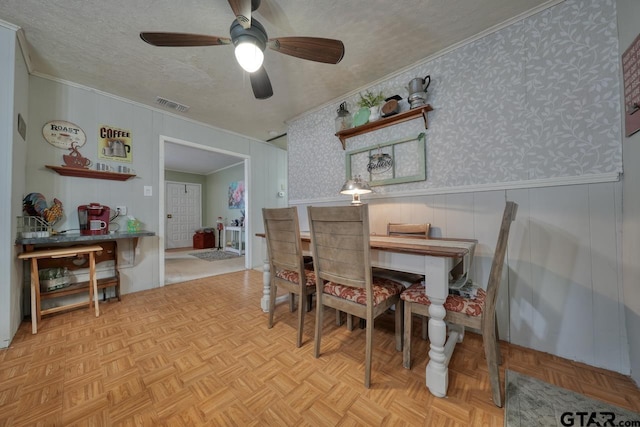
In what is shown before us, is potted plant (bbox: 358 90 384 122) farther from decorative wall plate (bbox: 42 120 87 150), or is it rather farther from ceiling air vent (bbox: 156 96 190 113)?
decorative wall plate (bbox: 42 120 87 150)

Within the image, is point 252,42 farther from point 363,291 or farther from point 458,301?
point 458,301

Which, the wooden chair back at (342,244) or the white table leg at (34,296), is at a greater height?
the wooden chair back at (342,244)

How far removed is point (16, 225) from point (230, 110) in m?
2.36

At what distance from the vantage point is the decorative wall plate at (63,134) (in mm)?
2312

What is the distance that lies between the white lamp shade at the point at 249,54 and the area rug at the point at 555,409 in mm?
2413

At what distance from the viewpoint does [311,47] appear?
1.51 metres

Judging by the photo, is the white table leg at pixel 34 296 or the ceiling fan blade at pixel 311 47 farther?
the white table leg at pixel 34 296

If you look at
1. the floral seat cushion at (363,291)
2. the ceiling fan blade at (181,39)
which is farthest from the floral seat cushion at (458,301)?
the ceiling fan blade at (181,39)

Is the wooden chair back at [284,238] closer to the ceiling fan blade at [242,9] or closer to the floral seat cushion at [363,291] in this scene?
the floral seat cushion at [363,291]

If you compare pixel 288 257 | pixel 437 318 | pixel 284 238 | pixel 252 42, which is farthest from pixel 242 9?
pixel 437 318

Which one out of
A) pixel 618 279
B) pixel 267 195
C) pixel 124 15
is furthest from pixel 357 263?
pixel 267 195

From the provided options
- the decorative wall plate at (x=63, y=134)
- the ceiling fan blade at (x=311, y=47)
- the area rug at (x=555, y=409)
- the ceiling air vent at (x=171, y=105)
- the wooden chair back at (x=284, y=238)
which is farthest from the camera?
the ceiling air vent at (x=171, y=105)

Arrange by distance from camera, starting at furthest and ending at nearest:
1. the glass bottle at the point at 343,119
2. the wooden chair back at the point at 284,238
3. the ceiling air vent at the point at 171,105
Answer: the ceiling air vent at the point at 171,105 < the glass bottle at the point at 343,119 < the wooden chair back at the point at 284,238

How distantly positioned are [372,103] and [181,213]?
6704 mm
